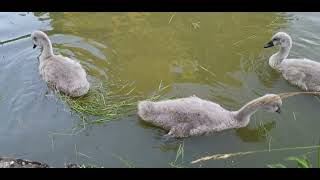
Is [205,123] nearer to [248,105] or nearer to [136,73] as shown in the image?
[248,105]

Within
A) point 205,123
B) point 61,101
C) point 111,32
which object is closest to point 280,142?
point 205,123

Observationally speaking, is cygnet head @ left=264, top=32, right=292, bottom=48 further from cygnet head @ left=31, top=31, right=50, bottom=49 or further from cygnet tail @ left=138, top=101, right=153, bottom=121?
cygnet head @ left=31, top=31, right=50, bottom=49

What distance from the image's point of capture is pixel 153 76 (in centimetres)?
671

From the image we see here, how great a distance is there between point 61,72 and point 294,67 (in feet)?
10.3

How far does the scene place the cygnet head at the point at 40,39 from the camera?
6911 mm

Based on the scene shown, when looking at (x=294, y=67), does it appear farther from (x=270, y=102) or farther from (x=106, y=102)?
(x=106, y=102)

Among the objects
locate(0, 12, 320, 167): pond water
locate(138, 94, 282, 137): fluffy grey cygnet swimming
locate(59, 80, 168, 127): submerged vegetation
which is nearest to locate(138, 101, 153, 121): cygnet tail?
locate(138, 94, 282, 137): fluffy grey cygnet swimming

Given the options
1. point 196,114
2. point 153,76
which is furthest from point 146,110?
point 153,76

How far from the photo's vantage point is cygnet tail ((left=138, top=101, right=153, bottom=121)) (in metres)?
5.55

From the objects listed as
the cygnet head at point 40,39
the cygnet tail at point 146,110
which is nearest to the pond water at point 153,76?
the cygnet tail at point 146,110

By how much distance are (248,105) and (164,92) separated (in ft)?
3.98

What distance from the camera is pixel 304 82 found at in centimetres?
635

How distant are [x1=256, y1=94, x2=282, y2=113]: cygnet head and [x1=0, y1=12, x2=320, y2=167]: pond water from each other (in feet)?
0.63

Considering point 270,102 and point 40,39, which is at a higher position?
point 40,39
